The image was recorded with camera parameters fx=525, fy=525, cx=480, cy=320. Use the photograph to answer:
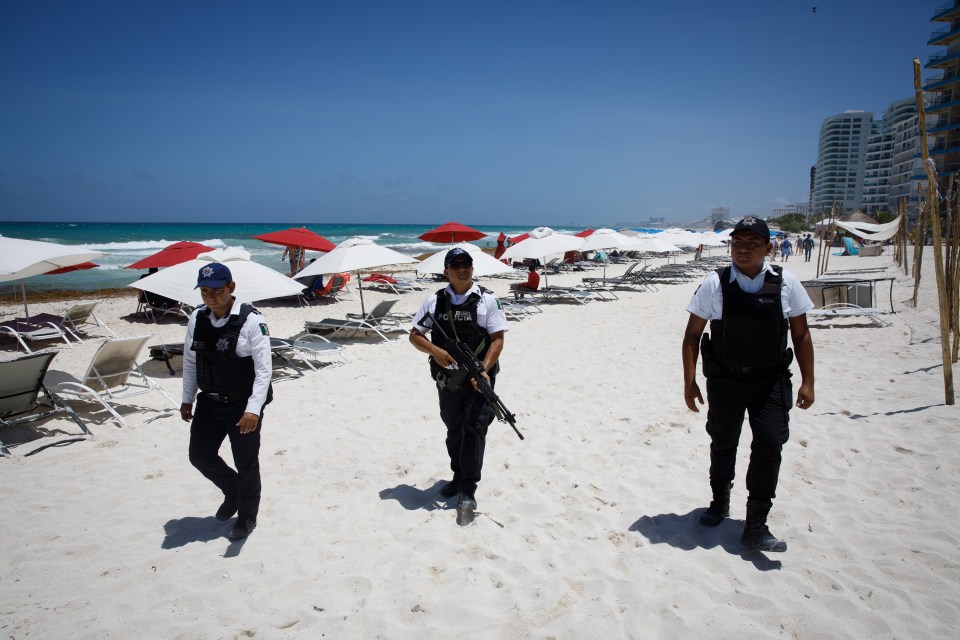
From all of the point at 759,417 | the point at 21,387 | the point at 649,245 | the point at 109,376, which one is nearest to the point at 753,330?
the point at 759,417

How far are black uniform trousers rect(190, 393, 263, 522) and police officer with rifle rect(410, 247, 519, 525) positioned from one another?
1076 millimetres

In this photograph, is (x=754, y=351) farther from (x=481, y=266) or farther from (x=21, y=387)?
(x=481, y=266)

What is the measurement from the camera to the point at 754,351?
8.61ft

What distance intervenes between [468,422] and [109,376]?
4739mm

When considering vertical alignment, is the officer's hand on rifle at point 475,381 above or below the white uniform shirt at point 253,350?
below

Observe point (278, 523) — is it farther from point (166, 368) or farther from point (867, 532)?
point (166, 368)

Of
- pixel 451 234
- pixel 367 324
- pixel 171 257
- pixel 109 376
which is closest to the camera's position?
pixel 109 376

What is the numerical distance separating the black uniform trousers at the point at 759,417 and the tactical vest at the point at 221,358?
256 centimetres

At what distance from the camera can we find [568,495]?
11.7 ft

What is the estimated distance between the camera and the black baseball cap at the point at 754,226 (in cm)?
266

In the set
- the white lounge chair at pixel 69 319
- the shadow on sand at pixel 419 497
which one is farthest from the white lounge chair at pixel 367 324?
the shadow on sand at pixel 419 497

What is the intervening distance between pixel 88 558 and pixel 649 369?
600cm

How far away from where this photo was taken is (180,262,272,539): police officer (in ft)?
9.43

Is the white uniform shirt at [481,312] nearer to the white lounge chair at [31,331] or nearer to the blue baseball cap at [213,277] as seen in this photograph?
the blue baseball cap at [213,277]
